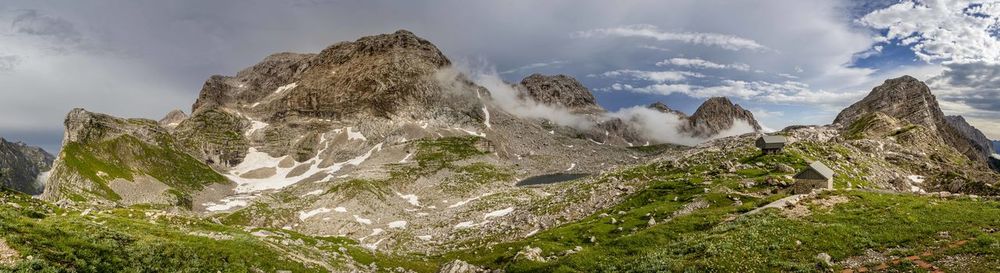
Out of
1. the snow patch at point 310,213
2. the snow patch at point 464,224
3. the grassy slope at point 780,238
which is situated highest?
the grassy slope at point 780,238

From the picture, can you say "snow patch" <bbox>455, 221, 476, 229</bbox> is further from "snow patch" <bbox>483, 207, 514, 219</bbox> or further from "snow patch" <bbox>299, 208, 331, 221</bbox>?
"snow patch" <bbox>299, 208, 331, 221</bbox>

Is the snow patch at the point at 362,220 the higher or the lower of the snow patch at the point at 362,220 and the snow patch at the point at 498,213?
the lower

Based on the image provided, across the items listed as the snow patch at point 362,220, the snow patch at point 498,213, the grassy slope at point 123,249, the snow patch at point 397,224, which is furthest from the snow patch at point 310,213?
the grassy slope at point 123,249

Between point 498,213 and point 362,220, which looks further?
point 362,220

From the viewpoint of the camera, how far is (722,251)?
97.8ft

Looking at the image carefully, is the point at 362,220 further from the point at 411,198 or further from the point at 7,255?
the point at 7,255

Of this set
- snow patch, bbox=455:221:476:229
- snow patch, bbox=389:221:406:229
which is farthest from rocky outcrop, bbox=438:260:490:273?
snow patch, bbox=389:221:406:229

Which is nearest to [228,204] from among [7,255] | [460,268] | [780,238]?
[460,268]

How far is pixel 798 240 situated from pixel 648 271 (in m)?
10.6

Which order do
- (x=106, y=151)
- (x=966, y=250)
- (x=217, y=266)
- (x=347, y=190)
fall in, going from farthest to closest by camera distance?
(x=106, y=151), (x=347, y=190), (x=217, y=266), (x=966, y=250)

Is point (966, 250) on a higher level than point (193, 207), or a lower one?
higher

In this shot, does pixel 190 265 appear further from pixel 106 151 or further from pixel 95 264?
pixel 106 151

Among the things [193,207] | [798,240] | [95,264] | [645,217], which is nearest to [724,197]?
[645,217]

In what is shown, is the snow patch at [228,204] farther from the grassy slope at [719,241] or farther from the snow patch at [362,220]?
the grassy slope at [719,241]
